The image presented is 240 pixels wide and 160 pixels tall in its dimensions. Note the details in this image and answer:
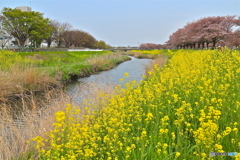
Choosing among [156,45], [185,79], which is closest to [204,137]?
[185,79]

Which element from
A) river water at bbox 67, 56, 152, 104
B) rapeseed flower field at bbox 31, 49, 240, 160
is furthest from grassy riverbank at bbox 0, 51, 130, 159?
rapeseed flower field at bbox 31, 49, 240, 160

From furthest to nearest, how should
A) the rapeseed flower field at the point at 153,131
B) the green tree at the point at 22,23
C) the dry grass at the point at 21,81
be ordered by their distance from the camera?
1. the green tree at the point at 22,23
2. the dry grass at the point at 21,81
3. the rapeseed flower field at the point at 153,131

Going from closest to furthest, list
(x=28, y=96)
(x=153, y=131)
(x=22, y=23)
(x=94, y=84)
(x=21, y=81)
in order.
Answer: (x=153, y=131) < (x=94, y=84) < (x=28, y=96) < (x=21, y=81) < (x=22, y=23)

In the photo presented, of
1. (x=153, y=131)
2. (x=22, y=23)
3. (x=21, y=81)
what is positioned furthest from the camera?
(x=22, y=23)

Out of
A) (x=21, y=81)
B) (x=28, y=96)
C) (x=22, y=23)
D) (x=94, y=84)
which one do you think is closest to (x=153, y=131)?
(x=94, y=84)

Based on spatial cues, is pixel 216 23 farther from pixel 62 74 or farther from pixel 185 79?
pixel 185 79

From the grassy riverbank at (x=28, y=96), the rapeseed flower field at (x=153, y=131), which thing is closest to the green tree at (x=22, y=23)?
the grassy riverbank at (x=28, y=96)

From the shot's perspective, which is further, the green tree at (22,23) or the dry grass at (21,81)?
the green tree at (22,23)

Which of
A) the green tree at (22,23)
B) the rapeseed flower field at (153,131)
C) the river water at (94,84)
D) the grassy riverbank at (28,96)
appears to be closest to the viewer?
the rapeseed flower field at (153,131)

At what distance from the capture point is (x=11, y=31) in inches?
1565

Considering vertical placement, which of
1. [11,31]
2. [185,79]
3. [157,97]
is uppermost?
[11,31]

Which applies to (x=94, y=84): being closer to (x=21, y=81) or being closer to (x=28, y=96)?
(x=28, y=96)

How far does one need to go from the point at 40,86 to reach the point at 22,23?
29848mm

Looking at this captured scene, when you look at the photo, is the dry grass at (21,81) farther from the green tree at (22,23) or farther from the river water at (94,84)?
the green tree at (22,23)
